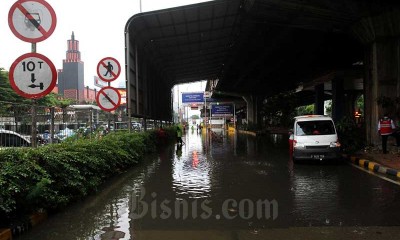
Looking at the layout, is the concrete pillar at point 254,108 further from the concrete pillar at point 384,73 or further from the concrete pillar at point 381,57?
the concrete pillar at point 384,73

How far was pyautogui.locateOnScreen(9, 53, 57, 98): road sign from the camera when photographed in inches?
253

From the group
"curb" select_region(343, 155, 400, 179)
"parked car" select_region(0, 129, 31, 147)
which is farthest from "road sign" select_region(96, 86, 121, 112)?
"curb" select_region(343, 155, 400, 179)

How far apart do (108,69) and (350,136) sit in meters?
10.5

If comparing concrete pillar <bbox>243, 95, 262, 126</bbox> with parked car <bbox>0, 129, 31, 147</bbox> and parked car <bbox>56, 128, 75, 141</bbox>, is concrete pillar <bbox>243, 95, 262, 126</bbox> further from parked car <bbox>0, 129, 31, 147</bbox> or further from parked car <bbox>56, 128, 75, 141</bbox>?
parked car <bbox>0, 129, 31, 147</bbox>

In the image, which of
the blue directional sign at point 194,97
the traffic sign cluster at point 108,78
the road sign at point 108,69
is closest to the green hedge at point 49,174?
the traffic sign cluster at point 108,78

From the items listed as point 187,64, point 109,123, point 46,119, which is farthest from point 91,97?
point 46,119

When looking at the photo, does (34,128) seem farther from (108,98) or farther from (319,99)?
(319,99)

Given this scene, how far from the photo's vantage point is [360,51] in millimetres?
27062

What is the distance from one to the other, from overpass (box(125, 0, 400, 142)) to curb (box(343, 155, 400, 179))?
3229 mm

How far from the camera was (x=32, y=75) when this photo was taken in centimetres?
656

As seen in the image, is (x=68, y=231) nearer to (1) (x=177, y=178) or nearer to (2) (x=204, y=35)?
(1) (x=177, y=178)

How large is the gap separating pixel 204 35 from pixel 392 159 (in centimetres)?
1142

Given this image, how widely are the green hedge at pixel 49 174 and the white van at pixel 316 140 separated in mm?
7145

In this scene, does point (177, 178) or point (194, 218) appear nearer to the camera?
point (194, 218)
